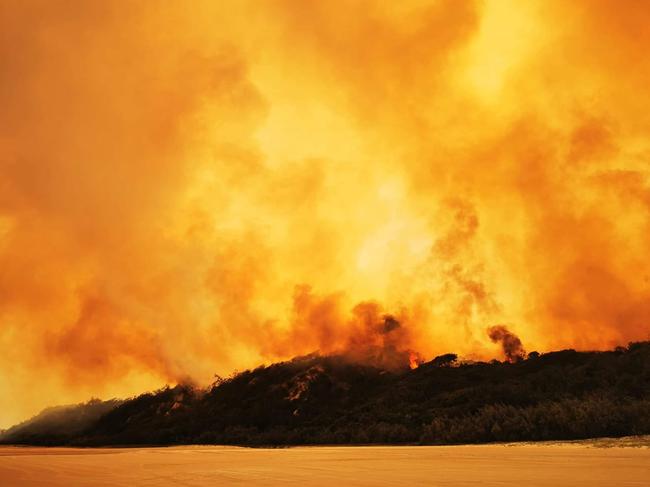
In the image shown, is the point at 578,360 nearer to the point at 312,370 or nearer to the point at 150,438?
the point at 312,370

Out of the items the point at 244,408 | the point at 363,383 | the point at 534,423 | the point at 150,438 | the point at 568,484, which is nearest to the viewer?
the point at 568,484

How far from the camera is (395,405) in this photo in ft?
229

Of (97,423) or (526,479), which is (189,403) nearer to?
(97,423)

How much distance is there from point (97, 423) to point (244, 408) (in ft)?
148

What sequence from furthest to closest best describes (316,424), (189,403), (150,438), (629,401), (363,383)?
(189,403)
(363,383)
(150,438)
(316,424)
(629,401)

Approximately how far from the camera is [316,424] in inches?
2719

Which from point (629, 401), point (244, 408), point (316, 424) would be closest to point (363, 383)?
point (244, 408)

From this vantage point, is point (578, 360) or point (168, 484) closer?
point (168, 484)

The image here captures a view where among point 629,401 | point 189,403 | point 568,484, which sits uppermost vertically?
point 189,403

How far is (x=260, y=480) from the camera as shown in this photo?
29.8ft

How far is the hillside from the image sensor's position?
36.3 meters

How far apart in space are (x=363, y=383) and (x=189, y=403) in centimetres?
3549

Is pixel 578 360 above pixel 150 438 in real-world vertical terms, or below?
above

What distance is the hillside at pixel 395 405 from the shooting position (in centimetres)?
3634
